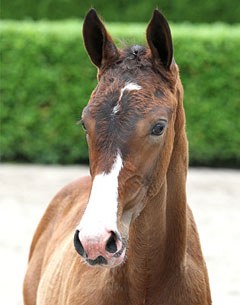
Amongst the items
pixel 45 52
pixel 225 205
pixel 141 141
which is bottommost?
pixel 225 205

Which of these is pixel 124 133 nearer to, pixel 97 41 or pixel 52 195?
pixel 97 41

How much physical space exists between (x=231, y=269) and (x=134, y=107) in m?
4.87

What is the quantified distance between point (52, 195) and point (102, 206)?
25.3ft

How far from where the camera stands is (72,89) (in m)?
12.8

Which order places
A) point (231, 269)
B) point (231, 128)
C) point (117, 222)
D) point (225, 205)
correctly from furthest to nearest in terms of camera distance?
point (231, 128) → point (225, 205) → point (231, 269) → point (117, 222)

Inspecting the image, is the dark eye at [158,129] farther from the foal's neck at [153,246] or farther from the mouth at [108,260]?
the mouth at [108,260]

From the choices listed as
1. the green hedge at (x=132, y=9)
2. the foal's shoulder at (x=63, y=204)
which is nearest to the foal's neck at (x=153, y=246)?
the foal's shoulder at (x=63, y=204)

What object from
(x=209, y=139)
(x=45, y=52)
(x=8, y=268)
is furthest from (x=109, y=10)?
(x=8, y=268)

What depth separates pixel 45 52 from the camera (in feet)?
42.6

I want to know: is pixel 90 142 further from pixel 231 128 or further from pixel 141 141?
pixel 231 128

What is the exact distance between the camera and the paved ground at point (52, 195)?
7.98m

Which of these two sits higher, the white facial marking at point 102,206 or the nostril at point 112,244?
the white facial marking at point 102,206

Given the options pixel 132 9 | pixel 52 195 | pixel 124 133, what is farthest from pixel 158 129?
Answer: pixel 132 9

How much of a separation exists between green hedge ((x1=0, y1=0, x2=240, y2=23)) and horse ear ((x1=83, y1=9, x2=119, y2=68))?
11.6 metres
